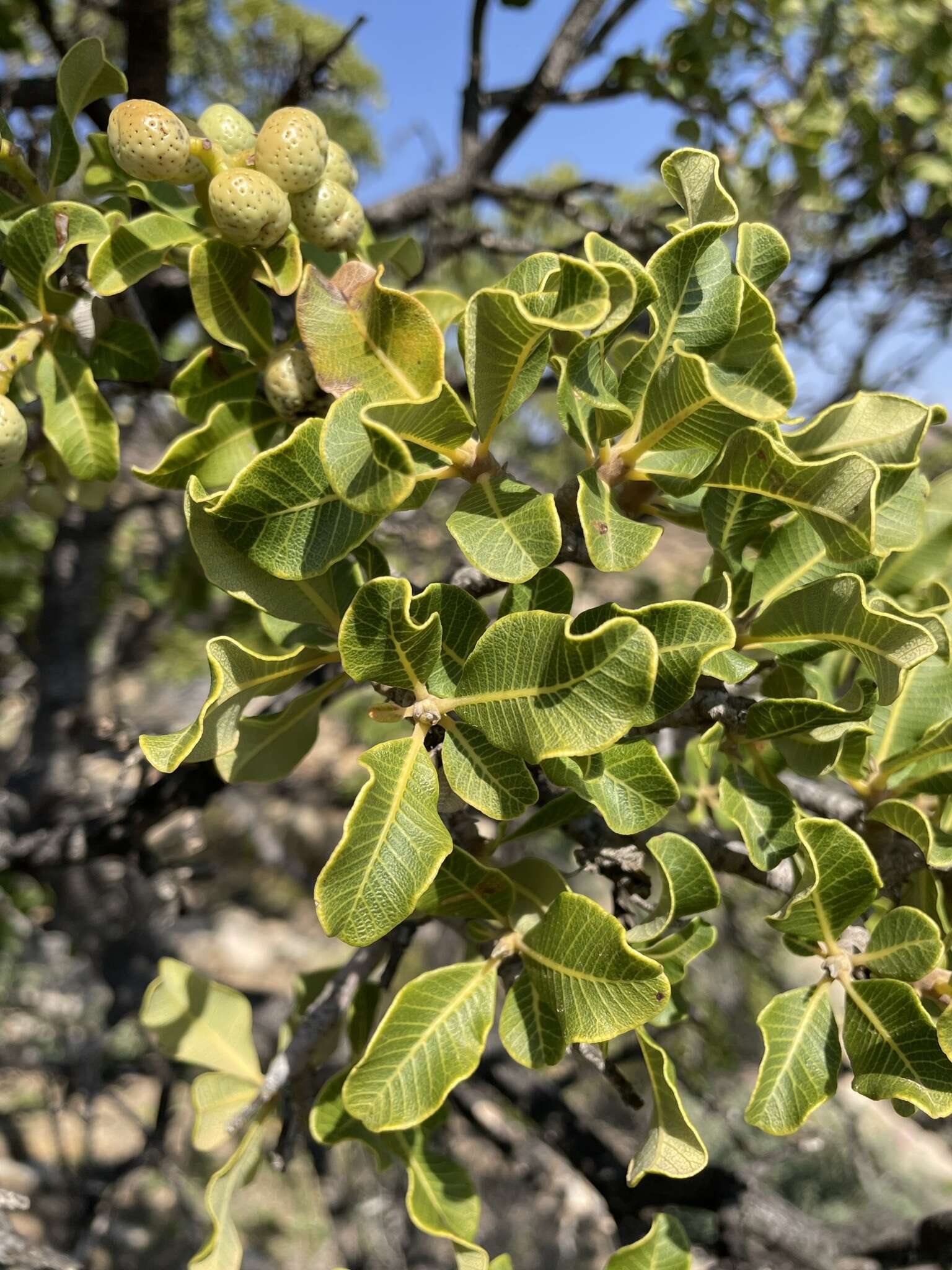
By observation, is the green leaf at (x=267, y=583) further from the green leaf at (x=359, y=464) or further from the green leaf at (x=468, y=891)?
the green leaf at (x=468, y=891)

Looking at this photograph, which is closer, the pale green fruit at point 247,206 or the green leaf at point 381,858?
the green leaf at point 381,858

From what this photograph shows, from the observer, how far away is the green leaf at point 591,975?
716 millimetres

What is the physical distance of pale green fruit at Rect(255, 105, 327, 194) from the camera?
0.87m

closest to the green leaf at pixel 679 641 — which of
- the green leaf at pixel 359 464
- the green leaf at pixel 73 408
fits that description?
the green leaf at pixel 359 464

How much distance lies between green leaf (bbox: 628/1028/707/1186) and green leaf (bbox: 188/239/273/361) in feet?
2.54

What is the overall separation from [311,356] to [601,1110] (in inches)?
183

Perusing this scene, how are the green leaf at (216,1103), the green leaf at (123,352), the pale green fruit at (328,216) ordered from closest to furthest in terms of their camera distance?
the pale green fruit at (328,216) < the green leaf at (123,352) < the green leaf at (216,1103)

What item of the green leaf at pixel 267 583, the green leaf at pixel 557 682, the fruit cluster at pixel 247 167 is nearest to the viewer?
the green leaf at pixel 557 682

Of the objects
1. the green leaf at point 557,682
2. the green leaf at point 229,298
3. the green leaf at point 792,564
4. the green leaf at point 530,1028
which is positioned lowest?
the green leaf at point 530,1028

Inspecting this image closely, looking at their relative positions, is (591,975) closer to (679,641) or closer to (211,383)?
(679,641)

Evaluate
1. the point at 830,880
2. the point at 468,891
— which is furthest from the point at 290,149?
the point at 830,880

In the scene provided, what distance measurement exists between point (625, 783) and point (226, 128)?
0.78m

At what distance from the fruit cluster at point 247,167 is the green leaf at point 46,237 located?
0.09 metres

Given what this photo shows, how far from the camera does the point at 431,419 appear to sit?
72 centimetres
